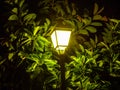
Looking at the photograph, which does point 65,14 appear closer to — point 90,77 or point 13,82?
point 90,77

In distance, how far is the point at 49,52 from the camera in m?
5.57

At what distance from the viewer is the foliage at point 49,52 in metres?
5.44

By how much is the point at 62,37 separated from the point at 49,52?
738mm

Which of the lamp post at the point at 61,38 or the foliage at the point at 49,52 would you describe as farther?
the foliage at the point at 49,52

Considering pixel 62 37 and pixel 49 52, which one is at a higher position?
pixel 62 37

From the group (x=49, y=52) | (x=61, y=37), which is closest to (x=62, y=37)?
(x=61, y=37)

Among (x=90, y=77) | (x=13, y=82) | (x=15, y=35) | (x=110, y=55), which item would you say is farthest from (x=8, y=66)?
(x=110, y=55)

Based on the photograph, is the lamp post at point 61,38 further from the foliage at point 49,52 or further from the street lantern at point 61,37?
the foliage at point 49,52

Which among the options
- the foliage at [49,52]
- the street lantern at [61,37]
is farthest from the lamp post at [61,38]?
the foliage at [49,52]

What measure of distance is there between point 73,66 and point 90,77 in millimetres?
439

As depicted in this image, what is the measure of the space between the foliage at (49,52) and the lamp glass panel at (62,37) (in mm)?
480

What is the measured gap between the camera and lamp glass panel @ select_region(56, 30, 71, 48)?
491 centimetres

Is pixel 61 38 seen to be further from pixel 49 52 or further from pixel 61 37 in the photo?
pixel 49 52

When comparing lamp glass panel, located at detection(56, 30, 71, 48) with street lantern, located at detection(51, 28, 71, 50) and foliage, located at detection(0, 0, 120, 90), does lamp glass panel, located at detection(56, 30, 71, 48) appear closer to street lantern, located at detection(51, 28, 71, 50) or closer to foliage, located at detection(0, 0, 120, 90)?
street lantern, located at detection(51, 28, 71, 50)
